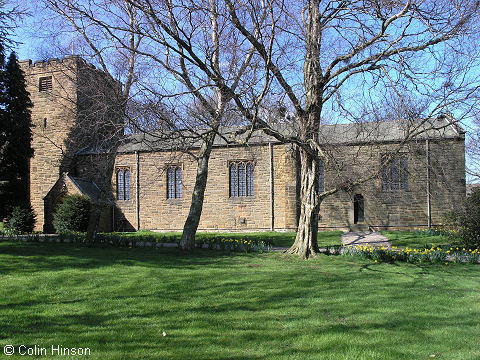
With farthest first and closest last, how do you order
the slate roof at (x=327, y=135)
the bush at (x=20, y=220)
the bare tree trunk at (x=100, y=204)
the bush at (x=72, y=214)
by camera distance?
the bush at (x=72, y=214) → the bush at (x=20, y=220) → the bare tree trunk at (x=100, y=204) → the slate roof at (x=327, y=135)

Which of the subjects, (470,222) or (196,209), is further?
(196,209)

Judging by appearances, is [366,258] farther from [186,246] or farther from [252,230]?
[252,230]

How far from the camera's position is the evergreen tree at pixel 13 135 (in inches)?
683

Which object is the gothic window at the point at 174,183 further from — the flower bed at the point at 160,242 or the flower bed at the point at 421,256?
the flower bed at the point at 421,256

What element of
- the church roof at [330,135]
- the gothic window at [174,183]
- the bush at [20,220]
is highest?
the church roof at [330,135]

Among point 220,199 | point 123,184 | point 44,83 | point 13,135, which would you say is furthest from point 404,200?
point 44,83

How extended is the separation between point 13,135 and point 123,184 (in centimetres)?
1077

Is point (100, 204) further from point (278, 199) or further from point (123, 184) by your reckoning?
point (123, 184)

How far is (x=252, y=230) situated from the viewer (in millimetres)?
25156

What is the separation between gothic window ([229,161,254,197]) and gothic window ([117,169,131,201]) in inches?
329

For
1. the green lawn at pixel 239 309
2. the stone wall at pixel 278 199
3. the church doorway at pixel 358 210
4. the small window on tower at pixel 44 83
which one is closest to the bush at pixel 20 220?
the stone wall at pixel 278 199

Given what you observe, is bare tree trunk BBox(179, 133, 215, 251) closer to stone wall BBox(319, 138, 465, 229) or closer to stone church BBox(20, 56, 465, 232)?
stone church BBox(20, 56, 465, 232)

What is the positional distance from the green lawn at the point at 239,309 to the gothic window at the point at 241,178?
1444cm

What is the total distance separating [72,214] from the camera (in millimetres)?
22719
